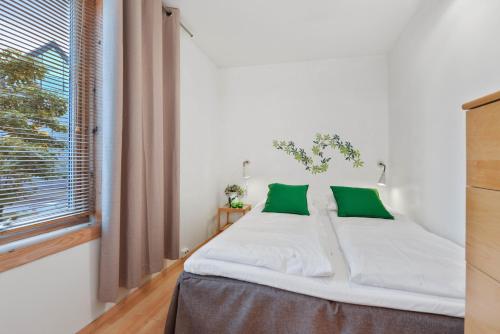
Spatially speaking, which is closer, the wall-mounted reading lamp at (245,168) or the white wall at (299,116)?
the white wall at (299,116)

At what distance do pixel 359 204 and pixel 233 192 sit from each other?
5.77 ft

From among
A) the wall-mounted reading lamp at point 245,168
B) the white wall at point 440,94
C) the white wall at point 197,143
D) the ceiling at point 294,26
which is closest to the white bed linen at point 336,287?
the white wall at point 440,94

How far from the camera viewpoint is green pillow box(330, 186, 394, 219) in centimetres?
224

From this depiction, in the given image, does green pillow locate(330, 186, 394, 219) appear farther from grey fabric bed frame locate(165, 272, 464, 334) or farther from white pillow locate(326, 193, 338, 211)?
grey fabric bed frame locate(165, 272, 464, 334)

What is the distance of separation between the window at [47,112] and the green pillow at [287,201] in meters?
1.64

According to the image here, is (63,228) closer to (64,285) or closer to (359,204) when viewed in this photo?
(64,285)

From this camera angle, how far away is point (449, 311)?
3.27 feet

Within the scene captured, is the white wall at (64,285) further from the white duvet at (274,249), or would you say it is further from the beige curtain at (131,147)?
the white duvet at (274,249)

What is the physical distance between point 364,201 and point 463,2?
169cm

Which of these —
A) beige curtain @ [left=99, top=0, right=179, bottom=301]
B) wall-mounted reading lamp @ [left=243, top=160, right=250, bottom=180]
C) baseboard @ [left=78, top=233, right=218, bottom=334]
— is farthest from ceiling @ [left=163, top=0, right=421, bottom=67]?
baseboard @ [left=78, top=233, right=218, bottom=334]

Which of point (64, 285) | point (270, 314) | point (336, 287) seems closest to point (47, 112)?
point (64, 285)

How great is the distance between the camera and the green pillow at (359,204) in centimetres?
224

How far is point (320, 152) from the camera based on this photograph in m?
3.17

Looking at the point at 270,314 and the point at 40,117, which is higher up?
the point at 40,117
